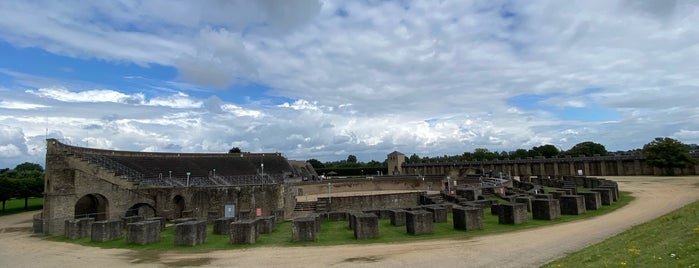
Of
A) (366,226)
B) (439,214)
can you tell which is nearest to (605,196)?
(439,214)

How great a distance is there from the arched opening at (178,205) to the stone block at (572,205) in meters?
26.8

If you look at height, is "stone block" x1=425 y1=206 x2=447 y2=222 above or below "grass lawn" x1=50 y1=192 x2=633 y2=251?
above

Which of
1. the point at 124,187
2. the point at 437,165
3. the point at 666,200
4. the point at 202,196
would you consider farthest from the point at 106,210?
the point at 437,165

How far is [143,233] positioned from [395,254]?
39.6 ft

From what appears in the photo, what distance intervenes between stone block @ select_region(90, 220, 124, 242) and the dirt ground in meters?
1.00

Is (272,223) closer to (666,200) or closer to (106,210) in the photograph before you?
(106,210)

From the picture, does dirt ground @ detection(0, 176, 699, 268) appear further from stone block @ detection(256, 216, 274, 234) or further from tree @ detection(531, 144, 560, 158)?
tree @ detection(531, 144, 560, 158)

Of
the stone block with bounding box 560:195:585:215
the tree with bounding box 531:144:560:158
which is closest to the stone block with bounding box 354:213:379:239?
the stone block with bounding box 560:195:585:215

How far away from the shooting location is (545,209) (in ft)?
65.4

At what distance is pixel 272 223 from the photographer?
21.5 m

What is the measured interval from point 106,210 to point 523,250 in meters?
28.7

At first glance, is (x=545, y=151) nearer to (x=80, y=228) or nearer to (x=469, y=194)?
(x=469, y=194)

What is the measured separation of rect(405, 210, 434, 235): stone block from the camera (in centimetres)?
1723

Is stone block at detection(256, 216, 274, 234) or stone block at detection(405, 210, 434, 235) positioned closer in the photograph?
stone block at detection(405, 210, 434, 235)
